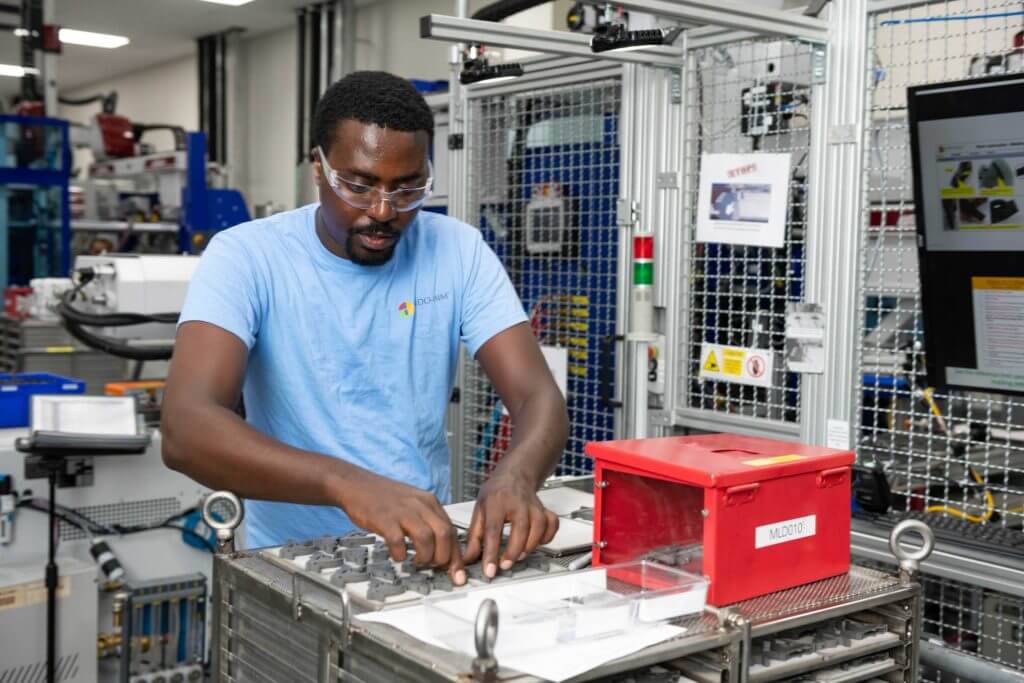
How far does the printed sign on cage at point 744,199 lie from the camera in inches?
100

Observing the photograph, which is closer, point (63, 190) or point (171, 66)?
point (63, 190)

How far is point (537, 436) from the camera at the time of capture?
1.61 m

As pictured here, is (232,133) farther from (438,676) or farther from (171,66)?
(438,676)

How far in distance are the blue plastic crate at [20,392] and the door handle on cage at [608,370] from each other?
1751 millimetres

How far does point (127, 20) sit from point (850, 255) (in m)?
10.3

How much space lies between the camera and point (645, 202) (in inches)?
114

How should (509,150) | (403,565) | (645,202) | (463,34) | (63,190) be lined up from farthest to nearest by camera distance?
(63,190) < (509,150) < (645,202) < (463,34) < (403,565)

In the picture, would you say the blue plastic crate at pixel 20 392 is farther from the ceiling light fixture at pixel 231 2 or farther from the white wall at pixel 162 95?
the white wall at pixel 162 95

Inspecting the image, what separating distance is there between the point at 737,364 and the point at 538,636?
183 centimetres

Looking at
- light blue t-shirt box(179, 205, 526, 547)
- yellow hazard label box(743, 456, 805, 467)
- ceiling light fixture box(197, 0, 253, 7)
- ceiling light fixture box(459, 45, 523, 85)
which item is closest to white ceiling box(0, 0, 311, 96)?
ceiling light fixture box(197, 0, 253, 7)

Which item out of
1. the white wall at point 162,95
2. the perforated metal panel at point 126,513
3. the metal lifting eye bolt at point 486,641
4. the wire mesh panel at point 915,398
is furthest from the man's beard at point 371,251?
the white wall at point 162,95

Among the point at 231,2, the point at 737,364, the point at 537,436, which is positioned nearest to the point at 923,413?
the point at 737,364

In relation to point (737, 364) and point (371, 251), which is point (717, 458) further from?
point (737, 364)

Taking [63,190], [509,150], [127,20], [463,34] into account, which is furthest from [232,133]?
[463,34]
